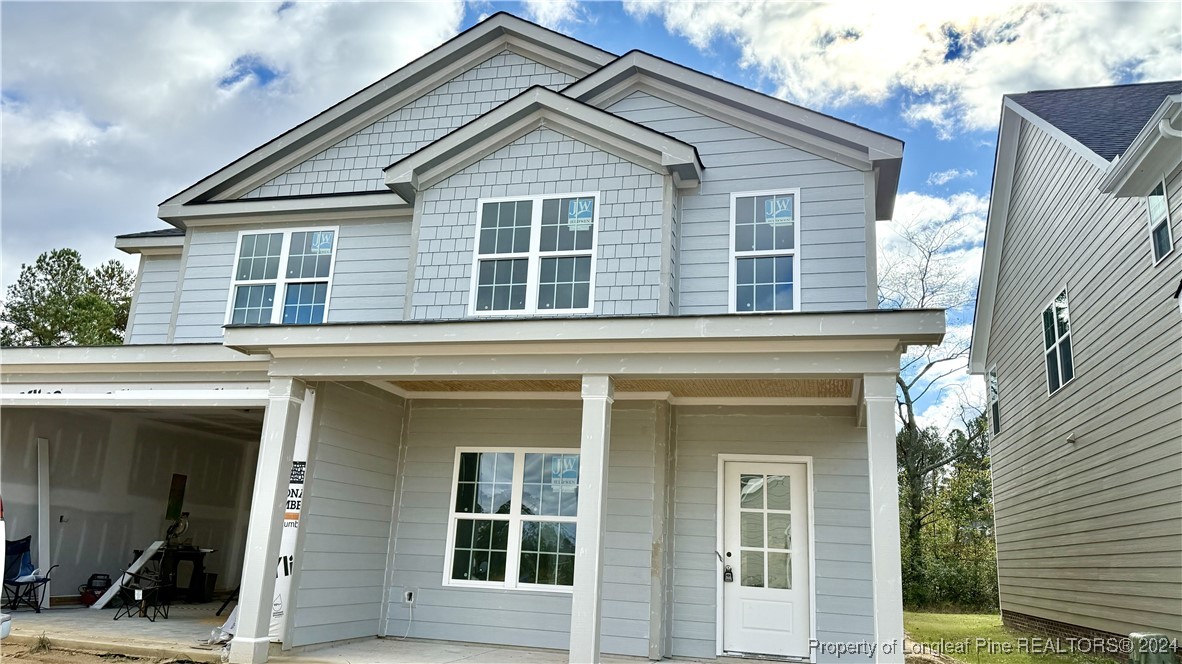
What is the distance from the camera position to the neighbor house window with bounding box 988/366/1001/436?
1428 cm

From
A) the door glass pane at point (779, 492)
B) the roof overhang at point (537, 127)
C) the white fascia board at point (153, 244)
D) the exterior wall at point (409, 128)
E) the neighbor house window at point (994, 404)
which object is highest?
the exterior wall at point (409, 128)

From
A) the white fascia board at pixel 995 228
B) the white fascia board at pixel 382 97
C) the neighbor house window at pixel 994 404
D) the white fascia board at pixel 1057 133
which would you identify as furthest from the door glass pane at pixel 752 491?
the neighbor house window at pixel 994 404

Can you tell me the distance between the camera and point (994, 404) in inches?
573

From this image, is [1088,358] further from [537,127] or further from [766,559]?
[537,127]

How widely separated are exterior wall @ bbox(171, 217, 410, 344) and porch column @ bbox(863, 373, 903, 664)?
5.96 m

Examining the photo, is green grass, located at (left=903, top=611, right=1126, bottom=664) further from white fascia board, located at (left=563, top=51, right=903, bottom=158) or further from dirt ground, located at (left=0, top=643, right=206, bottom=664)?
dirt ground, located at (left=0, top=643, right=206, bottom=664)

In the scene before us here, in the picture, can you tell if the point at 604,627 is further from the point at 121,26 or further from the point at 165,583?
the point at 121,26

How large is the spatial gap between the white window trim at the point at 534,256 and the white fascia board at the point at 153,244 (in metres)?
5.34

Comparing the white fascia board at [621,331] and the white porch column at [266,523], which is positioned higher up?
the white fascia board at [621,331]

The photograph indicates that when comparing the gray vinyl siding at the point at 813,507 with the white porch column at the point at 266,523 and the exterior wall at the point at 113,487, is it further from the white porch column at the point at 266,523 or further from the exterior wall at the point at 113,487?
the exterior wall at the point at 113,487

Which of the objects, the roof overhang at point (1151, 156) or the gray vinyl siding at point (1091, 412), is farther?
the gray vinyl siding at point (1091, 412)

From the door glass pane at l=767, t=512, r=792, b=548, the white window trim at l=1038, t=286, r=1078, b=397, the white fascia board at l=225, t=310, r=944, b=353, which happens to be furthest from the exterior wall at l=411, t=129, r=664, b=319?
the white window trim at l=1038, t=286, r=1078, b=397

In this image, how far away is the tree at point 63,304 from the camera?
25641 millimetres

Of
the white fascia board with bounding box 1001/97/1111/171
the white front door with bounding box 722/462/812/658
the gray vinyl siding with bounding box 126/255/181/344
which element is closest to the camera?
the white front door with bounding box 722/462/812/658
